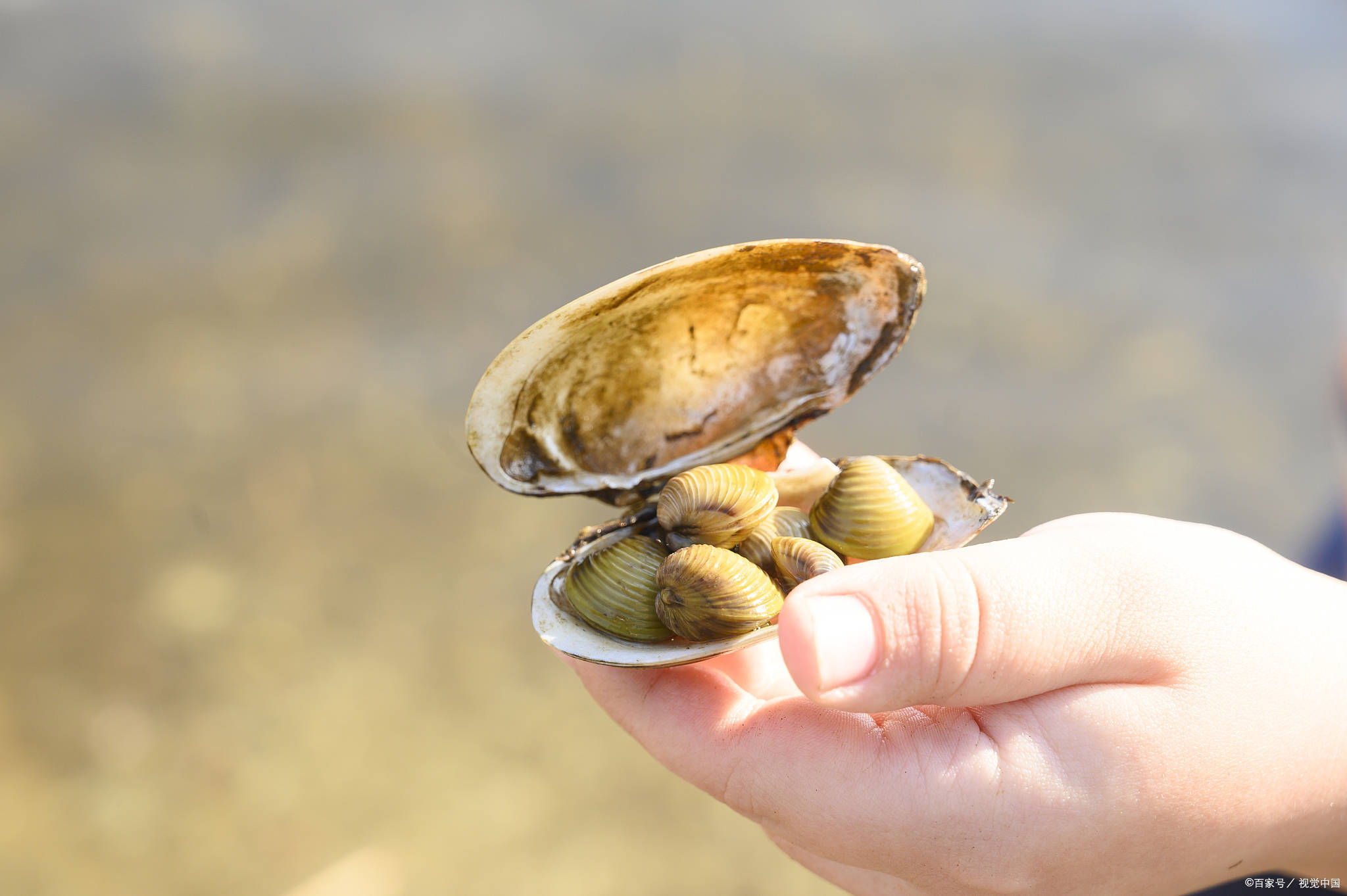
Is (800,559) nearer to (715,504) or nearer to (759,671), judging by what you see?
(715,504)

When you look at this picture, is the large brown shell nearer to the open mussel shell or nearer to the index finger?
the open mussel shell

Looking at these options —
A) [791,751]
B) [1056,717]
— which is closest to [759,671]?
[791,751]

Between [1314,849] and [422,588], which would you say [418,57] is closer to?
[422,588]

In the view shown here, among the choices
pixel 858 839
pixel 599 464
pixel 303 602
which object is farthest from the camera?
pixel 303 602

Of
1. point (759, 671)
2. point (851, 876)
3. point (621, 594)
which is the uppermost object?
point (621, 594)

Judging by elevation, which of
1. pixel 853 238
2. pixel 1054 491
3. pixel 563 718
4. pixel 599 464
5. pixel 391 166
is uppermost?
pixel 391 166

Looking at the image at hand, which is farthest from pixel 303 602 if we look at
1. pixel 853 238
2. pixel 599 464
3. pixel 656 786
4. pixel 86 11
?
pixel 86 11

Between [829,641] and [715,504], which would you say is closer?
[829,641]
